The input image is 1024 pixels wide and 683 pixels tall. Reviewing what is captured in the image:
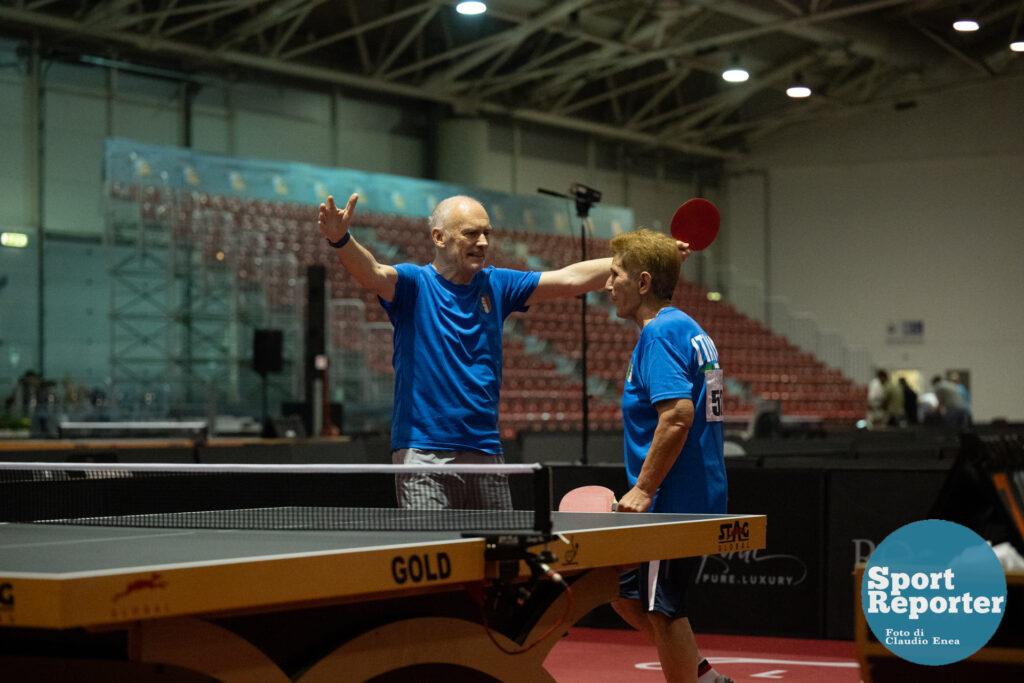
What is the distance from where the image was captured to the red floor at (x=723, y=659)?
5.65 metres

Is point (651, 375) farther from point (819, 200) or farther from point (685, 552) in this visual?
point (819, 200)

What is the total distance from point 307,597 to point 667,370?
5.89ft

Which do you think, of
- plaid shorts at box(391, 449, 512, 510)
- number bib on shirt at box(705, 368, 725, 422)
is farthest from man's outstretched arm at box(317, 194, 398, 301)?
number bib on shirt at box(705, 368, 725, 422)

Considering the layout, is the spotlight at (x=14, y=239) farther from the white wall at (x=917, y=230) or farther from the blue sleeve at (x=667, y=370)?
the white wall at (x=917, y=230)

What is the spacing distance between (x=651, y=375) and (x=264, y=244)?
49.7 feet

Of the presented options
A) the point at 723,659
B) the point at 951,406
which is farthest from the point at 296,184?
the point at 723,659

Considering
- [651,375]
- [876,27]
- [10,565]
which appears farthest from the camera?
[876,27]

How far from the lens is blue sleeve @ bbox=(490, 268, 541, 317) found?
4.36 metres

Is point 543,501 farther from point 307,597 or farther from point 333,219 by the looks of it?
point 333,219

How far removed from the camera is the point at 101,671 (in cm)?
258

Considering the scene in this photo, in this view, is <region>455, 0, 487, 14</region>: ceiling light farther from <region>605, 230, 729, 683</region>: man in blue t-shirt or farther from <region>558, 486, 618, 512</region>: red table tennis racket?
<region>558, 486, 618, 512</region>: red table tennis racket

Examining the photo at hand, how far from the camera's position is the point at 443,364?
4.09 meters

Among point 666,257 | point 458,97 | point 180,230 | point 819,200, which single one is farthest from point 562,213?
point 666,257

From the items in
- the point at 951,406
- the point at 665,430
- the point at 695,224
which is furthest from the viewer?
the point at 951,406
